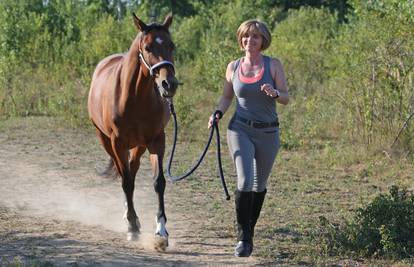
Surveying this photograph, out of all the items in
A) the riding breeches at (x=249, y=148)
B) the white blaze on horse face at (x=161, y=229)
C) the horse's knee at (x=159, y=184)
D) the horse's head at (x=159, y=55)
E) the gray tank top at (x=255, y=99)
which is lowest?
the white blaze on horse face at (x=161, y=229)

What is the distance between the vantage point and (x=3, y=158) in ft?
33.8

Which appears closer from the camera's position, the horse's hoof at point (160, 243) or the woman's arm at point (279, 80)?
the woman's arm at point (279, 80)

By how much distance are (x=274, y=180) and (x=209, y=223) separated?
7.68 ft

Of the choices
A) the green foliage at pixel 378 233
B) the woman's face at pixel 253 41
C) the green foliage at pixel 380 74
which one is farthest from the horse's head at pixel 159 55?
the green foliage at pixel 380 74

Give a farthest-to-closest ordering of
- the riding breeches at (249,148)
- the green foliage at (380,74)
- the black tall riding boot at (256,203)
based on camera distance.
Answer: the green foliage at (380,74), the black tall riding boot at (256,203), the riding breeches at (249,148)

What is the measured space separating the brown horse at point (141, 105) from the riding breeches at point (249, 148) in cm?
70

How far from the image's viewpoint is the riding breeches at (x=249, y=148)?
5449 mm

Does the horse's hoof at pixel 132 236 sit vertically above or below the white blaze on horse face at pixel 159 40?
below

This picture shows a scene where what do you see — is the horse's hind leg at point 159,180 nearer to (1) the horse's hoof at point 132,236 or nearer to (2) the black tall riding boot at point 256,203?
(1) the horse's hoof at point 132,236

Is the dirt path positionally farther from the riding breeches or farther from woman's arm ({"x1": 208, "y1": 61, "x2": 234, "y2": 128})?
woman's arm ({"x1": 208, "y1": 61, "x2": 234, "y2": 128})

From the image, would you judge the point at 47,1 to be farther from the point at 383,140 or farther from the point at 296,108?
the point at 383,140

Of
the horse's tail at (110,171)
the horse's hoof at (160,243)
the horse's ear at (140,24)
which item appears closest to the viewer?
the horse's hoof at (160,243)

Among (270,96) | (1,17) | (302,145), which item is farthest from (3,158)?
(1,17)

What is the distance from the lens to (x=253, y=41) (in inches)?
212
